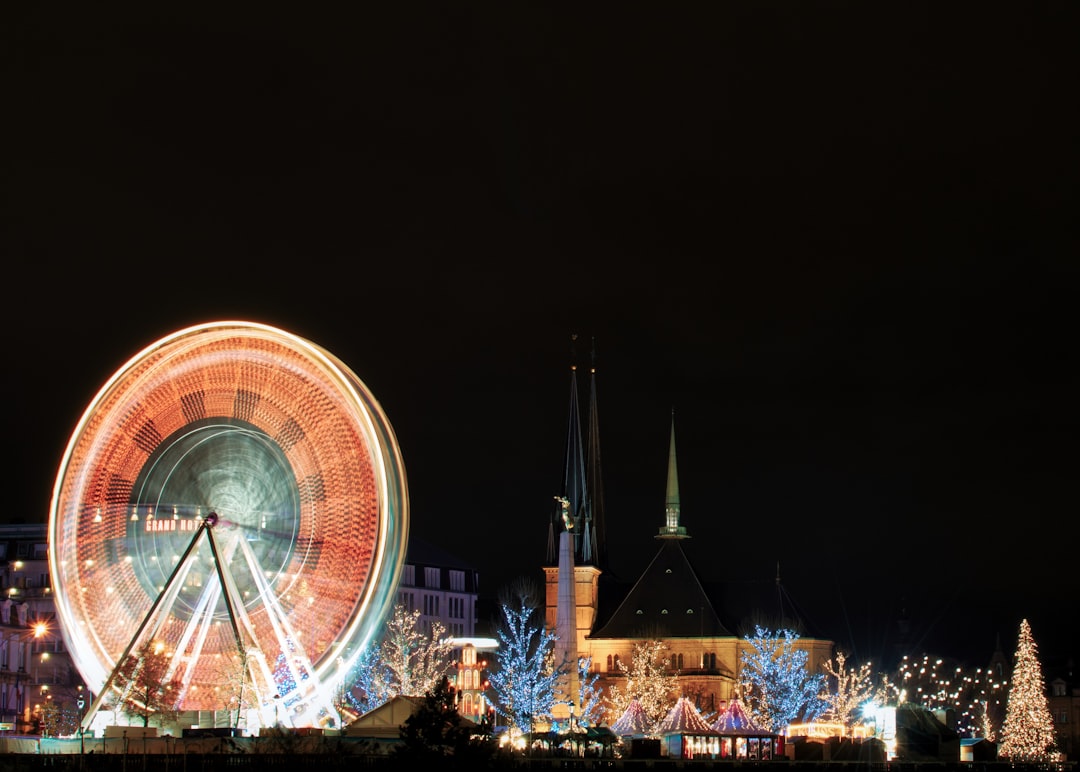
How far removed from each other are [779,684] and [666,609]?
94.1ft

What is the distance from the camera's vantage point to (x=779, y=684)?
117 m

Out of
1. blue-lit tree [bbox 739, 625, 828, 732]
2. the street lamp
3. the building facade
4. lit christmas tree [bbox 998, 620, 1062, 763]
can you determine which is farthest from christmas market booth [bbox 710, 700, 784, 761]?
the street lamp

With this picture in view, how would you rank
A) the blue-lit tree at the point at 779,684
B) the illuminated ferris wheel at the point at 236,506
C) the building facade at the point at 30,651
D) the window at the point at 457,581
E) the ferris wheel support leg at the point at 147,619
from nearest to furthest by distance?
the ferris wheel support leg at the point at 147,619 < the illuminated ferris wheel at the point at 236,506 < the building facade at the point at 30,651 < the blue-lit tree at the point at 779,684 < the window at the point at 457,581

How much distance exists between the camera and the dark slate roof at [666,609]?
143250 mm

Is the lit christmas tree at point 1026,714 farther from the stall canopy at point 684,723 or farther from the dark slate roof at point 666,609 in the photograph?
the dark slate roof at point 666,609

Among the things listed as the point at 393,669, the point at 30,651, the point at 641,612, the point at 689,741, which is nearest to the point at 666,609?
the point at 641,612

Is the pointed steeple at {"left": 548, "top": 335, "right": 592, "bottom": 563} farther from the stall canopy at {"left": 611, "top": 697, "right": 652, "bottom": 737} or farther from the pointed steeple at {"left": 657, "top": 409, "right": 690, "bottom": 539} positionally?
the stall canopy at {"left": 611, "top": 697, "right": 652, "bottom": 737}

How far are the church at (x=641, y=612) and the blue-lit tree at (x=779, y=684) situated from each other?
3284mm

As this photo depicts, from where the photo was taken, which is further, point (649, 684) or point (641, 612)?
point (641, 612)

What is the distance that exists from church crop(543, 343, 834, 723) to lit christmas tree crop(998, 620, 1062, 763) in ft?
185

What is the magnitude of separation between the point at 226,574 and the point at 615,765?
614 inches

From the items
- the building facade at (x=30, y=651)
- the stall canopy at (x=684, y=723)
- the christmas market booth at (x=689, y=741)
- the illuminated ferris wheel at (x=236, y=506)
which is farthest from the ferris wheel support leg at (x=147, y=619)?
the stall canopy at (x=684, y=723)

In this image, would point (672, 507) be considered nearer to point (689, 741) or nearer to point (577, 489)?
point (577, 489)

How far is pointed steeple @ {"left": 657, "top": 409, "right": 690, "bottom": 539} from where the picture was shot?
153 meters
